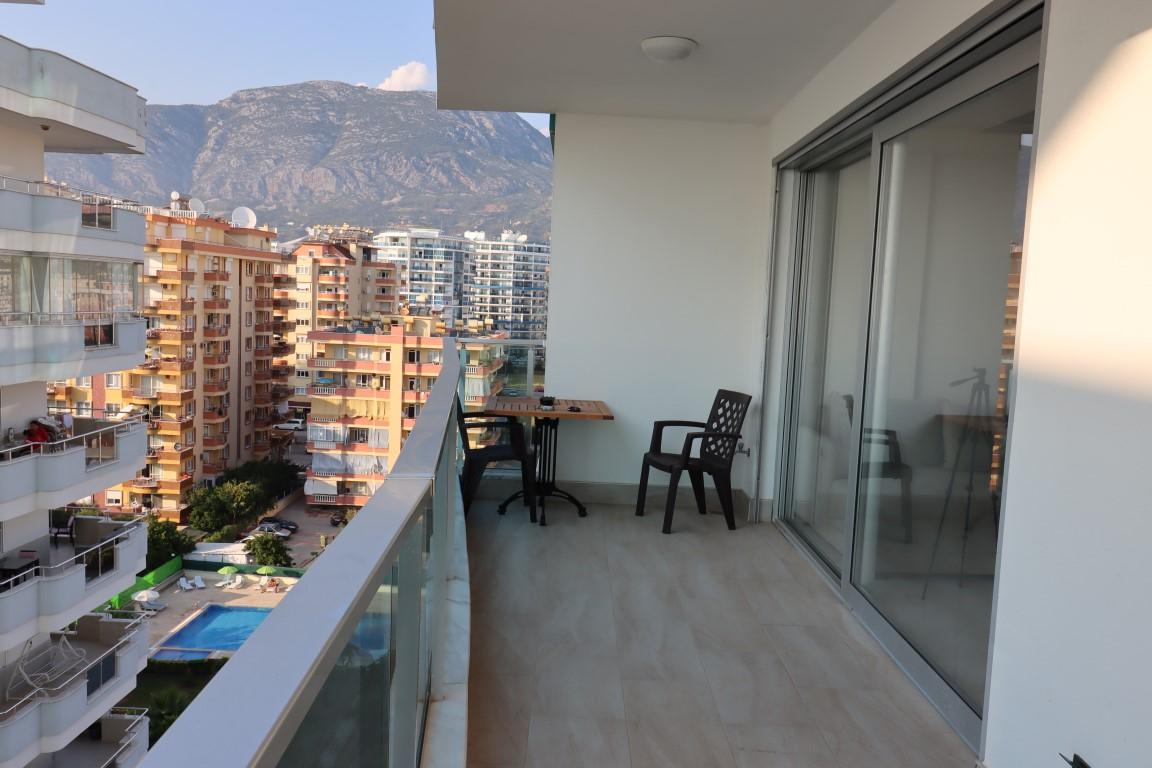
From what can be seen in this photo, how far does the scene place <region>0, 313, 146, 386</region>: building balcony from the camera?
534 inches

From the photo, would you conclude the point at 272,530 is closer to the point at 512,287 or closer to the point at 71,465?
the point at 71,465

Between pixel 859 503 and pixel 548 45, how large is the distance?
8.97 feet

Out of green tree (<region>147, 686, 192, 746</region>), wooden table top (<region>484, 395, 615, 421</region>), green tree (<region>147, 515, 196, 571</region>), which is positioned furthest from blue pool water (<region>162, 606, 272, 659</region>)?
wooden table top (<region>484, 395, 615, 421</region>)

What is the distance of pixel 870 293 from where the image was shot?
3.91m

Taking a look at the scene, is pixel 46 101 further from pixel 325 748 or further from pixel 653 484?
pixel 325 748

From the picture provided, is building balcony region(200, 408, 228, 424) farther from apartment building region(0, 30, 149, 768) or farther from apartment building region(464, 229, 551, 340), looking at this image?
apartment building region(464, 229, 551, 340)

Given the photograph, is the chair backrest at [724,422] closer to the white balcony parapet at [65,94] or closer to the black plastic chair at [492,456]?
the black plastic chair at [492,456]

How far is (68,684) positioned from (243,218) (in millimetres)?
15958

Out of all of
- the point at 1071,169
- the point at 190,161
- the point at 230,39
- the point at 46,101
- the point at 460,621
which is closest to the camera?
the point at 1071,169

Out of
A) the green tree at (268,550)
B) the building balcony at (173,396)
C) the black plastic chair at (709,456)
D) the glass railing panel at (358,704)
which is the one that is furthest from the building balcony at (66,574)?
the glass railing panel at (358,704)

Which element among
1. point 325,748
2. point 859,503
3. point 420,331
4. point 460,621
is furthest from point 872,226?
→ point 420,331

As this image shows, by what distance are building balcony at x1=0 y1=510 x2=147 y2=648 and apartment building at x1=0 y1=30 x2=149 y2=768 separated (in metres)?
0.03

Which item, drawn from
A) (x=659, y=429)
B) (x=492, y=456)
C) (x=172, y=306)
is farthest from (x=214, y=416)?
(x=659, y=429)

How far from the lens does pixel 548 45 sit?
14.2 feet
